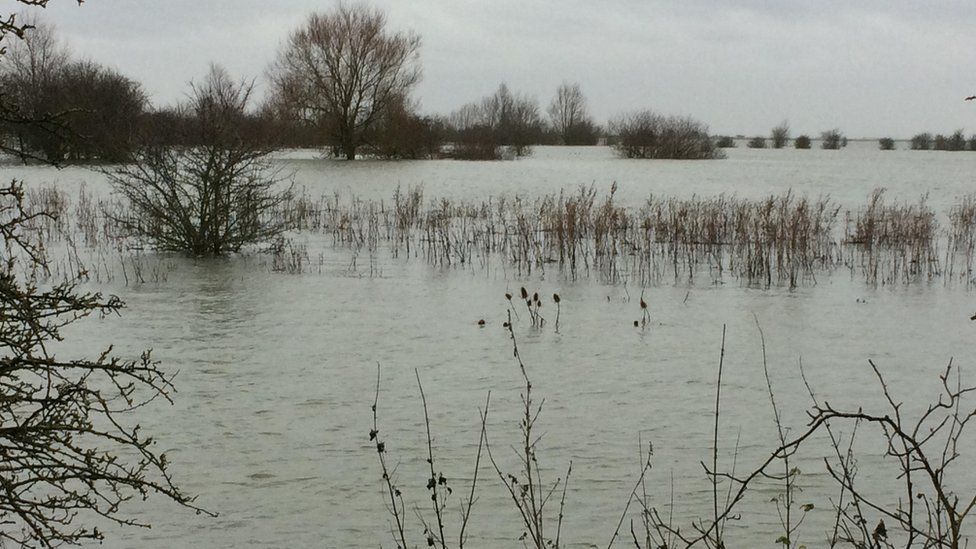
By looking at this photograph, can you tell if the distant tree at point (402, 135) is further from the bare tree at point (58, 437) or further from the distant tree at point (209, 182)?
the bare tree at point (58, 437)

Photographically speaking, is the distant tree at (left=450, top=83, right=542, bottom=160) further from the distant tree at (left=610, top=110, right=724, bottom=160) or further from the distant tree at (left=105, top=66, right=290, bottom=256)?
the distant tree at (left=105, top=66, right=290, bottom=256)

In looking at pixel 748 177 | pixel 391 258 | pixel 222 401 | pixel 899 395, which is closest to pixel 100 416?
pixel 222 401

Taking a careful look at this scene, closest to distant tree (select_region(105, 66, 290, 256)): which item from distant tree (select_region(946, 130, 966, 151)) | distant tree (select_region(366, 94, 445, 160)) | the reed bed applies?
the reed bed

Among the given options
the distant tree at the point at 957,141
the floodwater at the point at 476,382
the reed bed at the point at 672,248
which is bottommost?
the floodwater at the point at 476,382

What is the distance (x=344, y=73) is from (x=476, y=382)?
42.8m

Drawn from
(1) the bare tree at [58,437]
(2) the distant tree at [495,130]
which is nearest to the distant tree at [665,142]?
(2) the distant tree at [495,130]

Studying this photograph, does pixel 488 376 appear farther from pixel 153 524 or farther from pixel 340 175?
pixel 340 175

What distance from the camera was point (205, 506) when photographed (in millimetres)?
4562

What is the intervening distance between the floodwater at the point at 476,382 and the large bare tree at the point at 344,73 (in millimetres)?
35053

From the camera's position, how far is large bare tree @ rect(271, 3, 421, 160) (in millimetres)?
47219

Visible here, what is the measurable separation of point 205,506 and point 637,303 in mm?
6613

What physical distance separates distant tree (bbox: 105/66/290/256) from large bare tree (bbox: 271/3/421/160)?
3373 centimetres

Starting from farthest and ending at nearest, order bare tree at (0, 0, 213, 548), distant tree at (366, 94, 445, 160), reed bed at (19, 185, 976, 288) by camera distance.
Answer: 1. distant tree at (366, 94, 445, 160)
2. reed bed at (19, 185, 976, 288)
3. bare tree at (0, 0, 213, 548)

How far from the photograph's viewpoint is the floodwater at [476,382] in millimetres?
4570
